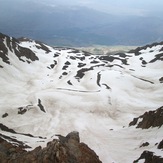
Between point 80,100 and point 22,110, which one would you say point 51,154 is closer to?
point 22,110

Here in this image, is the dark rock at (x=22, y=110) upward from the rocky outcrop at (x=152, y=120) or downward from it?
upward

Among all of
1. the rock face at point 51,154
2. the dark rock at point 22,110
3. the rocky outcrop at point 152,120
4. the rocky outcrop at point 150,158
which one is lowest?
the rock face at point 51,154

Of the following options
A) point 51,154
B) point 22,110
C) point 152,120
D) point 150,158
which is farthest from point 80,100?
point 51,154

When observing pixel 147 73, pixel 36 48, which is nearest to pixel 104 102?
pixel 147 73

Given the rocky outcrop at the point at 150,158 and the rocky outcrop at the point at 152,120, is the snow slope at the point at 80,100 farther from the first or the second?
the rocky outcrop at the point at 152,120

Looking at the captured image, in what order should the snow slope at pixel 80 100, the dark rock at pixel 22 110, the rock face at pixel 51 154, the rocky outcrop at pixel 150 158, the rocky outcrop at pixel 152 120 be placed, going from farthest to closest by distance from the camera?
the dark rock at pixel 22 110 → the rocky outcrop at pixel 152 120 → the snow slope at pixel 80 100 → the rocky outcrop at pixel 150 158 → the rock face at pixel 51 154

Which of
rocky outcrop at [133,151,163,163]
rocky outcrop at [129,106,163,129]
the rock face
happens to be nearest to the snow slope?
rocky outcrop at [133,151,163,163]

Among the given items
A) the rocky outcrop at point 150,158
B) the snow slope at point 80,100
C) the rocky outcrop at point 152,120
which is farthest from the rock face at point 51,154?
the rocky outcrop at point 152,120

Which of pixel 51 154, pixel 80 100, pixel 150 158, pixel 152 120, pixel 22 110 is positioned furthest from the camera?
pixel 80 100
